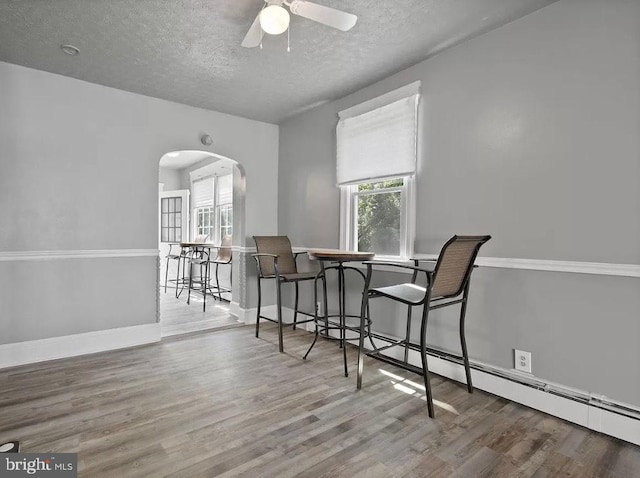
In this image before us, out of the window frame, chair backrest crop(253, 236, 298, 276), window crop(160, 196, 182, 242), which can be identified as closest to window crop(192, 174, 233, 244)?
window crop(160, 196, 182, 242)

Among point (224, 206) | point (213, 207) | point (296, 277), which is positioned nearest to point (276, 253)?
point (296, 277)

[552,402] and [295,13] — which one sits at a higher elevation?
[295,13]

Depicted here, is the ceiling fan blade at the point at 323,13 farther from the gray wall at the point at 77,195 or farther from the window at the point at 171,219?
the window at the point at 171,219

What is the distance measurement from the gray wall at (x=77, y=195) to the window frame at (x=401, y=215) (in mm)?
1852

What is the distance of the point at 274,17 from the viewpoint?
1.79 meters

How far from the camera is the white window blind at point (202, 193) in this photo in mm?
6750

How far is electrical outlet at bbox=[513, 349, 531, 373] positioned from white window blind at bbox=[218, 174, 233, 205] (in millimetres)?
5040

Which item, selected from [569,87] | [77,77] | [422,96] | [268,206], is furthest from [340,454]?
[77,77]

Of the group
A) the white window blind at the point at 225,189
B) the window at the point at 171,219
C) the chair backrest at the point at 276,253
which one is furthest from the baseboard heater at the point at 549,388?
the window at the point at 171,219

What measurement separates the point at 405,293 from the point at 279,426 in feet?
3.68

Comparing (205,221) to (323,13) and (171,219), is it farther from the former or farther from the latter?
(323,13)

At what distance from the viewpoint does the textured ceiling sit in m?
2.16

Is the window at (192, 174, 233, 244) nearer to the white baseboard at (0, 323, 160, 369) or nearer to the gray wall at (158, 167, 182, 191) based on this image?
the gray wall at (158, 167, 182, 191)

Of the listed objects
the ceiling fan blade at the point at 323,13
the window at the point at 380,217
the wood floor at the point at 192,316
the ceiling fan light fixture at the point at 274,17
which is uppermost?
the ceiling fan blade at the point at 323,13
